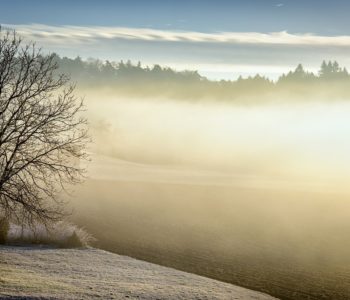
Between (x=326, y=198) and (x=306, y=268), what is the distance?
6707 centimetres

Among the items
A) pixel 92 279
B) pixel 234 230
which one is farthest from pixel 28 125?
pixel 234 230

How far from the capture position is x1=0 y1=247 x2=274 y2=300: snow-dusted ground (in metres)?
36.0

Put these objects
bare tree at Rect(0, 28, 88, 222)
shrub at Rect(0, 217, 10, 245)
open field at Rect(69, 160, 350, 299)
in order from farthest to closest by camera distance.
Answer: shrub at Rect(0, 217, 10, 245) < open field at Rect(69, 160, 350, 299) < bare tree at Rect(0, 28, 88, 222)

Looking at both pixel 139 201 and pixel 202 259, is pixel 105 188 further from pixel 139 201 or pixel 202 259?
pixel 202 259

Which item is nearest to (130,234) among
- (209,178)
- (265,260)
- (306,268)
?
(265,260)

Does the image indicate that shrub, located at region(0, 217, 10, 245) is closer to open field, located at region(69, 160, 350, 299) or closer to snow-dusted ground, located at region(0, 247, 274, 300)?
→ snow-dusted ground, located at region(0, 247, 274, 300)

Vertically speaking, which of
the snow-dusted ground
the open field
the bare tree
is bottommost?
the open field

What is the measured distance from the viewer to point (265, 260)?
186 feet

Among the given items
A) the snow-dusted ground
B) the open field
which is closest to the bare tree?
the snow-dusted ground

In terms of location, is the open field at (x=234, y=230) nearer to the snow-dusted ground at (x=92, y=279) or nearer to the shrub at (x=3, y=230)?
the snow-dusted ground at (x=92, y=279)

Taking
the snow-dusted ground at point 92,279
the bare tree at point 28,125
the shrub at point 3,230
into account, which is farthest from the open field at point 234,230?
the bare tree at point 28,125

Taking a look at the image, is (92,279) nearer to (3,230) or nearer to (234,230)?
(3,230)

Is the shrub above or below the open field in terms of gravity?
above

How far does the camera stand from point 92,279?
40.7 meters
